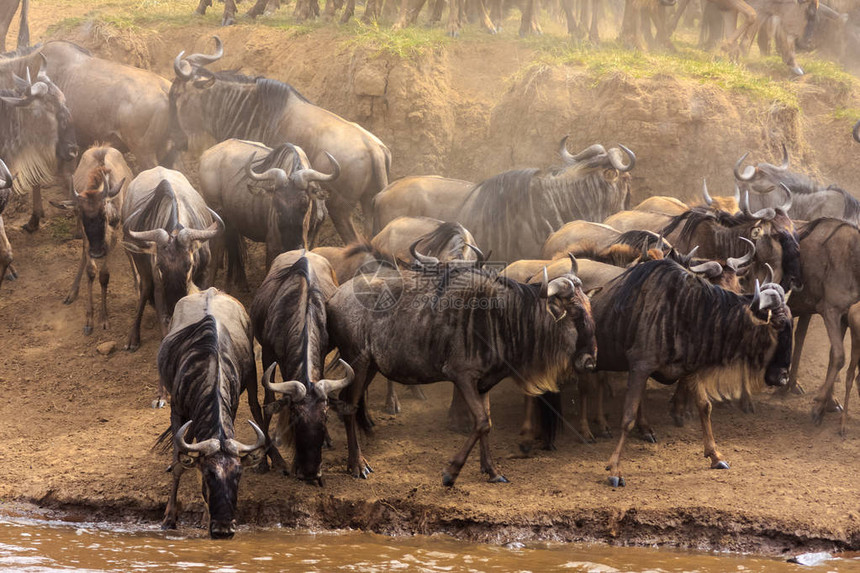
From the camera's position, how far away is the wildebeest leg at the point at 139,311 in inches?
383

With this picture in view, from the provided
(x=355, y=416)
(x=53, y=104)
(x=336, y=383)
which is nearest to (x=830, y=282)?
(x=355, y=416)

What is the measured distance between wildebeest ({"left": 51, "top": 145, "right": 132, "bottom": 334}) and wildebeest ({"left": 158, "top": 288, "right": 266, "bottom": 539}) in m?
2.52

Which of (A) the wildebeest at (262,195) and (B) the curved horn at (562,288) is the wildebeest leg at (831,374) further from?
(A) the wildebeest at (262,195)

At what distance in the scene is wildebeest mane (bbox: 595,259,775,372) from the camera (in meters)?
7.93

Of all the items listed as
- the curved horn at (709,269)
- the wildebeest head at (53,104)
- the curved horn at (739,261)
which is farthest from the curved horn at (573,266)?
the wildebeest head at (53,104)

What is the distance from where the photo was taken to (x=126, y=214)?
994cm

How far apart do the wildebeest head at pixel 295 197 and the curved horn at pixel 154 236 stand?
1358mm

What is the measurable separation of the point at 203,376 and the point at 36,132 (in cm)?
563

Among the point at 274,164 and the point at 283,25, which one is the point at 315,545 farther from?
the point at 283,25

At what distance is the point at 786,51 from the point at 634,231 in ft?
23.8

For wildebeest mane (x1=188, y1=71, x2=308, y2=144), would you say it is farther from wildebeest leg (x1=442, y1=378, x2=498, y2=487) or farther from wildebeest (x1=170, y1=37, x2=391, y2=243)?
wildebeest leg (x1=442, y1=378, x2=498, y2=487)

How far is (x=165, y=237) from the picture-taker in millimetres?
8859

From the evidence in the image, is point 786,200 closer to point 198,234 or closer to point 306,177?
point 306,177

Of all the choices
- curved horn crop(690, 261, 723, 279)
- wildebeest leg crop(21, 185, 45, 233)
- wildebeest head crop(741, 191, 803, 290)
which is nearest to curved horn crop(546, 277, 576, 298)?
curved horn crop(690, 261, 723, 279)
